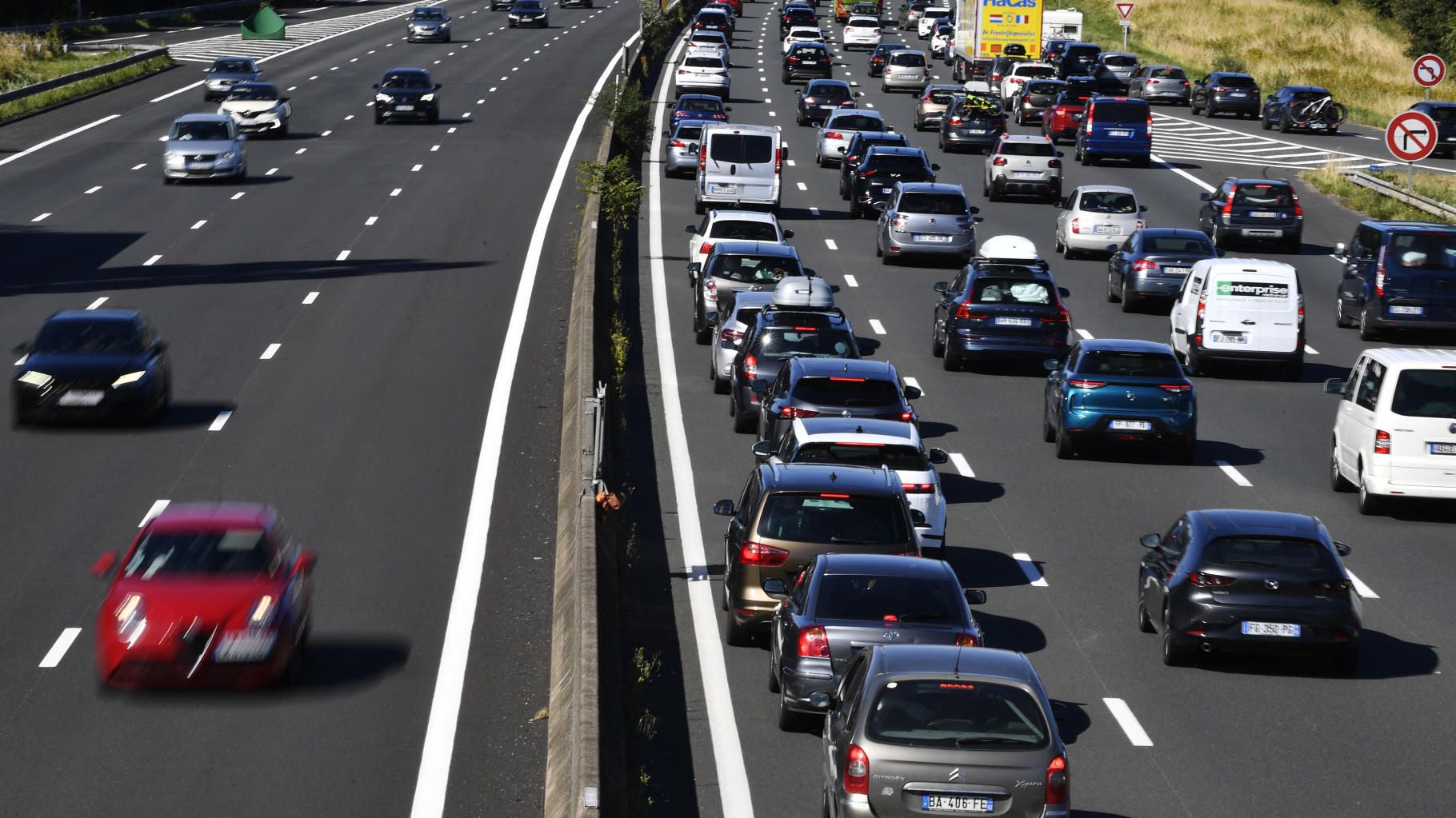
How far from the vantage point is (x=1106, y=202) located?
39.9m

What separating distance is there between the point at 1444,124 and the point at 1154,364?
37155mm

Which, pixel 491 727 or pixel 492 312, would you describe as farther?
pixel 492 312

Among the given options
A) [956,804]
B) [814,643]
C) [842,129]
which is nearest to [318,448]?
[814,643]

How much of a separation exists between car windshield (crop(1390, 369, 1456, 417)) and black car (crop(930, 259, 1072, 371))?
764 centimetres

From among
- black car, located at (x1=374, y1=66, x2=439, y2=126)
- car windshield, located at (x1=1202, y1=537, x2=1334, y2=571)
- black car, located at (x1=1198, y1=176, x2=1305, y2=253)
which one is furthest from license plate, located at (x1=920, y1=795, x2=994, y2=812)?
black car, located at (x1=374, y1=66, x2=439, y2=126)

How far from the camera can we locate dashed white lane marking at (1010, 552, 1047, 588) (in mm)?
19234

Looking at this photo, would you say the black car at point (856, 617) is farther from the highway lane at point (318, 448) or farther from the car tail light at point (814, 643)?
the highway lane at point (318, 448)

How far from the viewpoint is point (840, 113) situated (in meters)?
52.9

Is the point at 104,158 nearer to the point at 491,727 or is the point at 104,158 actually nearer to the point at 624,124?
the point at 624,124

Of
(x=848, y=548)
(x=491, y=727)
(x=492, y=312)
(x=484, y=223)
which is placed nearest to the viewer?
(x=491, y=727)

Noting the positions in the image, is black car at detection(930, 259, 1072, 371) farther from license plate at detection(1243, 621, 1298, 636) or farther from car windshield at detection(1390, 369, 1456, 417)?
license plate at detection(1243, 621, 1298, 636)

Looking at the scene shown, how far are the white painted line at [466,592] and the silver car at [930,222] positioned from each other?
7.51 m

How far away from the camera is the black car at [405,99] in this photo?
2346 inches

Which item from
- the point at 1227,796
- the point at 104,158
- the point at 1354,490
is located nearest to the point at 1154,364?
the point at 1354,490
